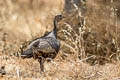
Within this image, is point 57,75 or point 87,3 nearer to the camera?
point 57,75

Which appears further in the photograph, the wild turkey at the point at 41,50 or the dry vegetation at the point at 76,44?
the wild turkey at the point at 41,50

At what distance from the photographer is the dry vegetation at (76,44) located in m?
8.73

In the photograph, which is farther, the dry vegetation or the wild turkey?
the wild turkey

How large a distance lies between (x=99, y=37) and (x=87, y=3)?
75 centimetres

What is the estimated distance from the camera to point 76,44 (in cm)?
934

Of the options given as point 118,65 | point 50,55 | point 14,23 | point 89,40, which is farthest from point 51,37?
point 14,23

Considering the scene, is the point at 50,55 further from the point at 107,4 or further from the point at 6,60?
the point at 107,4

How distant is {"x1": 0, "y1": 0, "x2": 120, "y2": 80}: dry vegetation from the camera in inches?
344

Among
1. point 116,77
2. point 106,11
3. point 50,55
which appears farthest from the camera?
point 106,11

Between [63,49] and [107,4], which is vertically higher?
[107,4]

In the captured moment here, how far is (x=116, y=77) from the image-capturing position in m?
8.54

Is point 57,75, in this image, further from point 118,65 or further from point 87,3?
point 87,3

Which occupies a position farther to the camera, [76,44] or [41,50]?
[76,44]

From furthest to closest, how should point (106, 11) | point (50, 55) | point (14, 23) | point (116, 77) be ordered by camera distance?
point (14, 23)
point (106, 11)
point (50, 55)
point (116, 77)
